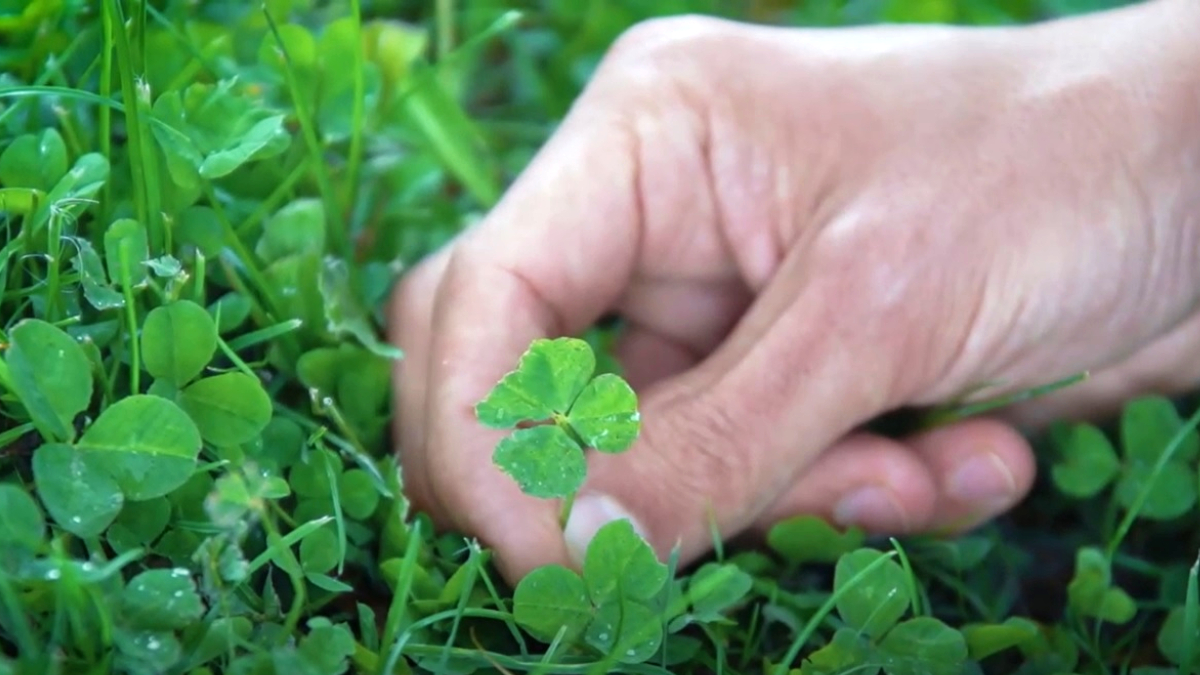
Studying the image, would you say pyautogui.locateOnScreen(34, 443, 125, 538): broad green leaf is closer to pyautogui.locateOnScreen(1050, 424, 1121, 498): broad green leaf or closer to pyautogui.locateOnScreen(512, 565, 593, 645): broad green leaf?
pyautogui.locateOnScreen(512, 565, 593, 645): broad green leaf

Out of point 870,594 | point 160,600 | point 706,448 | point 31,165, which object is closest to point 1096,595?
point 870,594

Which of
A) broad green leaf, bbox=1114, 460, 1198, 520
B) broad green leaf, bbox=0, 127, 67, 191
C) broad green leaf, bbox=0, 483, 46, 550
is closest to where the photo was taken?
broad green leaf, bbox=0, 483, 46, 550

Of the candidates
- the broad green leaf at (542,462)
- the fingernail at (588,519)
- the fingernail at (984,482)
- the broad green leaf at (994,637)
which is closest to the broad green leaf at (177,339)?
the broad green leaf at (542,462)

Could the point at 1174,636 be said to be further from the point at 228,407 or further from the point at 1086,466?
the point at 228,407

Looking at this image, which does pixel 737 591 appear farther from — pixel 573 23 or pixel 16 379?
pixel 573 23

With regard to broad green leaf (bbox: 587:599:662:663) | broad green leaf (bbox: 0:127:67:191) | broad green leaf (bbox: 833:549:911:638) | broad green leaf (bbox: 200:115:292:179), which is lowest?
broad green leaf (bbox: 833:549:911:638)

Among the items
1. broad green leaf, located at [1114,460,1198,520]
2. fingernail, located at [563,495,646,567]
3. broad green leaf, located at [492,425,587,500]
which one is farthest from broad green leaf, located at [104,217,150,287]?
broad green leaf, located at [1114,460,1198,520]
